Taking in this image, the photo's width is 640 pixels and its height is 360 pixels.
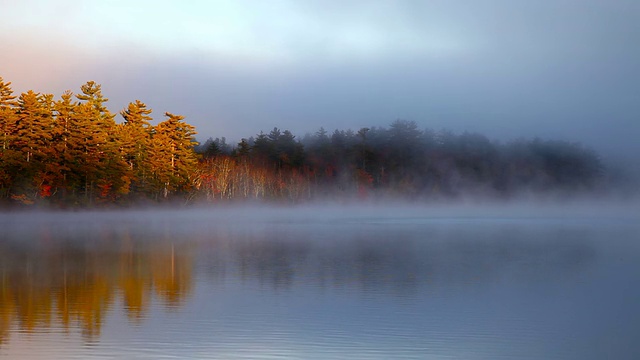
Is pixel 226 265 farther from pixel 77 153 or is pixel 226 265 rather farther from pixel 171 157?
pixel 171 157

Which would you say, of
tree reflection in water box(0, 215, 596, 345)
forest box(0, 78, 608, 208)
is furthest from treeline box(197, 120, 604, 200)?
tree reflection in water box(0, 215, 596, 345)

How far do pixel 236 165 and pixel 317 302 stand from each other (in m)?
72.1

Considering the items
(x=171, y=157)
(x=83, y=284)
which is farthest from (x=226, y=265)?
(x=171, y=157)

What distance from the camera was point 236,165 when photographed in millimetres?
84312

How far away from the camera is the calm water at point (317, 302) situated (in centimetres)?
933

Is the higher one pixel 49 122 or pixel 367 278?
pixel 49 122

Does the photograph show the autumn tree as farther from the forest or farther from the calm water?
the calm water

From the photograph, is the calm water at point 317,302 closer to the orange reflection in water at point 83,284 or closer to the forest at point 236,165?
the orange reflection in water at point 83,284

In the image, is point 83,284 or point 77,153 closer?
point 83,284

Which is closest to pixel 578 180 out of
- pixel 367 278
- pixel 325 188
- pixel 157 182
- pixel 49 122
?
pixel 325 188

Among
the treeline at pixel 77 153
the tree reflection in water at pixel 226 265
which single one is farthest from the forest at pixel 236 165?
the tree reflection in water at pixel 226 265

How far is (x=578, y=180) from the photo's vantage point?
11200 centimetres

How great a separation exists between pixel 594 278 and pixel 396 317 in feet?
22.8

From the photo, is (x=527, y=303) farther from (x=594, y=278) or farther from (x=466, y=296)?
(x=594, y=278)
